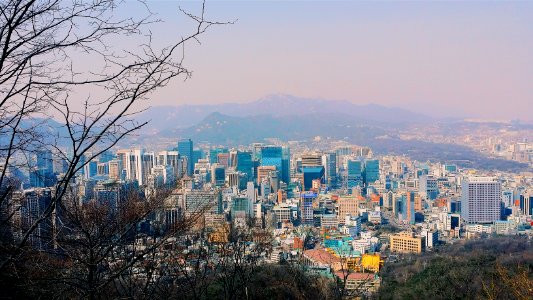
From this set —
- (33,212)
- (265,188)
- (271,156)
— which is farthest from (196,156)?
(33,212)

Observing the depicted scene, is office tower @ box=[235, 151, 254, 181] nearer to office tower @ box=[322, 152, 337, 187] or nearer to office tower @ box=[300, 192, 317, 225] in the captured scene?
office tower @ box=[322, 152, 337, 187]

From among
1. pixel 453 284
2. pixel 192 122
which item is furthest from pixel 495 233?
pixel 192 122

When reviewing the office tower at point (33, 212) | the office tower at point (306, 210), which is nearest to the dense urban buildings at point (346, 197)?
the office tower at point (306, 210)

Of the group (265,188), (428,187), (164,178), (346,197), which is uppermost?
(164,178)

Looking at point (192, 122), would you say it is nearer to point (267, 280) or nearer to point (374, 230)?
point (374, 230)

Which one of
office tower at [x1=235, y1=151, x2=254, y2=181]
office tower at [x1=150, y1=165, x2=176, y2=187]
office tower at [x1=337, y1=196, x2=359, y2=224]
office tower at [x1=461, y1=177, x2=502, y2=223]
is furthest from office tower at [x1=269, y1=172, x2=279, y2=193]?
office tower at [x1=150, y1=165, x2=176, y2=187]

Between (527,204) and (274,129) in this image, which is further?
(274,129)

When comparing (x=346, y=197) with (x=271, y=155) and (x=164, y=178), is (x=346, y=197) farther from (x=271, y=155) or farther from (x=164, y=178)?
(x=164, y=178)
